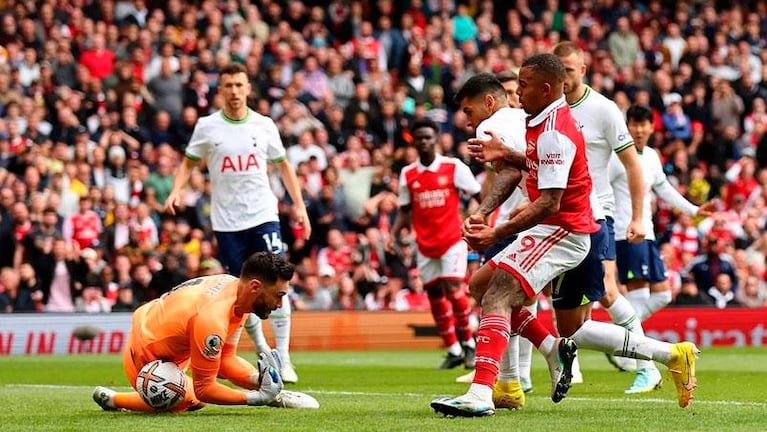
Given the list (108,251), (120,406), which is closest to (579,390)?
(120,406)

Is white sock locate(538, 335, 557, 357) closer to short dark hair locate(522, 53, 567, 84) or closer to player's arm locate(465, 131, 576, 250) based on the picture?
player's arm locate(465, 131, 576, 250)

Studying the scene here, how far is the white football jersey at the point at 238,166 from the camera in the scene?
535 inches

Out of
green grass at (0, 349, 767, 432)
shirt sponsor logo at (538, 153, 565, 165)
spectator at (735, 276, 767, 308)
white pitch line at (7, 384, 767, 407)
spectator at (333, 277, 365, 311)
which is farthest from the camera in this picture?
A: spectator at (735, 276, 767, 308)

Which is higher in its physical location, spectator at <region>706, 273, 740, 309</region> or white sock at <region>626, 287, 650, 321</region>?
white sock at <region>626, 287, 650, 321</region>

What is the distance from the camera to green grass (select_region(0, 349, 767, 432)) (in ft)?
28.4

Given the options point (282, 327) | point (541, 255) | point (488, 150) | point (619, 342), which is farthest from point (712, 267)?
point (541, 255)

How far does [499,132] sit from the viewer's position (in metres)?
9.91

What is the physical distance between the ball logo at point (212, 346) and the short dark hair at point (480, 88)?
9.16 ft

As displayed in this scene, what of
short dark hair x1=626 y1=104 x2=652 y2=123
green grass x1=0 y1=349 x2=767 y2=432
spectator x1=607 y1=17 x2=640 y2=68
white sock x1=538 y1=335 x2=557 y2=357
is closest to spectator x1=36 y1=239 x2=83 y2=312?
green grass x1=0 y1=349 x2=767 y2=432

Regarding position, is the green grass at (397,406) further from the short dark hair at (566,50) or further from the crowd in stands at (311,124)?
the crowd in stands at (311,124)

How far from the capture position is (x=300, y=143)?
24.3m

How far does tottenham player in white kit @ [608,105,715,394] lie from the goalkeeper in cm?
509

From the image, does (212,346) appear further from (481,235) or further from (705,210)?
(705,210)

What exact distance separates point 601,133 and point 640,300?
379 cm
